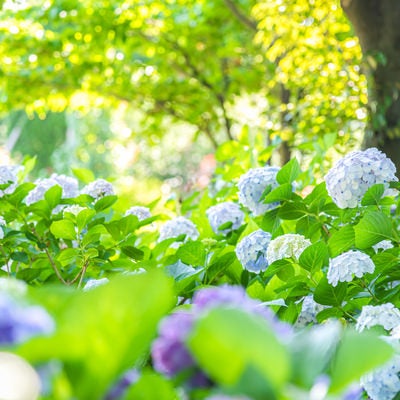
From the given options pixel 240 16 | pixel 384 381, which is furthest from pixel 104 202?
pixel 240 16

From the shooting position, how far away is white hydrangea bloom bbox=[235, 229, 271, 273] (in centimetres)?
143

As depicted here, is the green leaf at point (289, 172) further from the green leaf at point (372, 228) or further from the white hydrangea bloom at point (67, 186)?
the white hydrangea bloom at point (67, 186)

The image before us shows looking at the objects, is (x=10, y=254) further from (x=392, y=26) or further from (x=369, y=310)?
(x=392, y=26)

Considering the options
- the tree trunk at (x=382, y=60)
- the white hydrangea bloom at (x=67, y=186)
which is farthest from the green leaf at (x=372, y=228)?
the tree trunk at (x=382, y=60)

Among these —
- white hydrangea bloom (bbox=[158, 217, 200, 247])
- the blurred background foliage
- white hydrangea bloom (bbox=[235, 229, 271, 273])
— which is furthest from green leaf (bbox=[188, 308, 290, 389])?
the blurred background foliage

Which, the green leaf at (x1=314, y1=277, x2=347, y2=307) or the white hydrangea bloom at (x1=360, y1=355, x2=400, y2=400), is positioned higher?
the white hydrangea bloom at (x1=360, y1=355, x2=400, y2=400)

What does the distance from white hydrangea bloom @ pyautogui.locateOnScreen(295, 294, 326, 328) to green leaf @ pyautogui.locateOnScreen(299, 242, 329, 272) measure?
108 millimetres

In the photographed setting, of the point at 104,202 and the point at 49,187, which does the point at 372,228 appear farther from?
the point at 49,187

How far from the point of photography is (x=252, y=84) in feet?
18.2

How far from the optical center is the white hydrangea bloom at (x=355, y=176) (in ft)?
4.31

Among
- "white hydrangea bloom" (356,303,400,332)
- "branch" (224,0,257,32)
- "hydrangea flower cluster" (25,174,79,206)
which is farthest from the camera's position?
"branch" (224,0,257,32)

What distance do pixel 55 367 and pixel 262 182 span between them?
1.15 meters

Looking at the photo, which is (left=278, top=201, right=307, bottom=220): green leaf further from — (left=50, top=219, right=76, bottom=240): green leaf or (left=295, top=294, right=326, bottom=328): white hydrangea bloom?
(left=50, top=219, right=76, bottom=240): green leaf

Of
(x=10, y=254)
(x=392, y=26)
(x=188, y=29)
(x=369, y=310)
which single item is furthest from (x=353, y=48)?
(x=369, y=310)
